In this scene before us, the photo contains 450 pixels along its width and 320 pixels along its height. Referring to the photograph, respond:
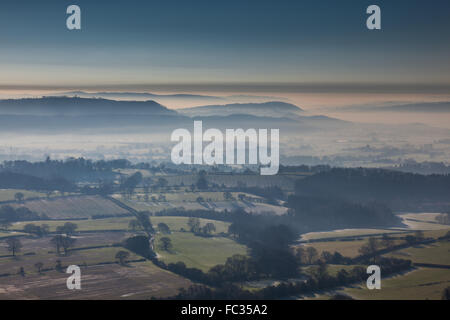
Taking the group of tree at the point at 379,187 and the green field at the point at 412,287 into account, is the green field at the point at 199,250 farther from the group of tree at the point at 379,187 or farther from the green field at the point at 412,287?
the group of tree at the point at 379,187

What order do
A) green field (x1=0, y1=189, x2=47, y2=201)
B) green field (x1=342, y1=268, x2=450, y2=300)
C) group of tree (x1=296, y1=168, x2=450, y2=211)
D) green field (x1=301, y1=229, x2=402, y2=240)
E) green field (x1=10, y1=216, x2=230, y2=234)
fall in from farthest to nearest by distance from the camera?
group of tree (x1=296, y1=168, x2=450, y2=211) < green field (x1=0, y1=189, x2=47, y2=201) < green field (x1=10, y1=216, x2=230, y2=234) < green field (x1=301, y1=229, x2=402, y2=240) < green field (x1=342, y1=268, x2=450, y2=300)

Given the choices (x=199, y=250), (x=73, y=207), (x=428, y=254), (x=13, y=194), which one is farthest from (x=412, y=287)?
(x=13, y=194)

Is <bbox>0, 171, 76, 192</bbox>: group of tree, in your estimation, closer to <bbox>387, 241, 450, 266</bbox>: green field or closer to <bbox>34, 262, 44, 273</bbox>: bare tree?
<bbox>34, 262, 44, 273</bbox>: bare tree

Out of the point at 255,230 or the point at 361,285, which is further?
the point at 255,230

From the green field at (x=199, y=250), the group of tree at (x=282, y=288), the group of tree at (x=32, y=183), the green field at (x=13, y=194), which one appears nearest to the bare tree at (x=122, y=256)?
the green field at (x=199, y=250)

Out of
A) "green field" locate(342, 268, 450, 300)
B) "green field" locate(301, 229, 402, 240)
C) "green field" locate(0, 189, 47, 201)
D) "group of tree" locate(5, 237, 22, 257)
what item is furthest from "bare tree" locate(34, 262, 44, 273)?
"green field" locate(0, 189, 47, 201)

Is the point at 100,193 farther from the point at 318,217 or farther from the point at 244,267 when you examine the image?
the point at 244,267

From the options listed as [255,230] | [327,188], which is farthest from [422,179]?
[255,230]

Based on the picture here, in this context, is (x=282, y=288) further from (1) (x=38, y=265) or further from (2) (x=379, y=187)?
(2) (x=379, y=187)

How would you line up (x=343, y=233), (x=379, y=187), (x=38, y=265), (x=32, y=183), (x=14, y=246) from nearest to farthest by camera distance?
(x=38, y=265) → (x=14, y=246) → (x=343, y=233) → (x=379, y=187) → (x=32, y=183)
